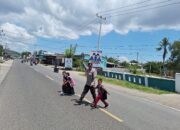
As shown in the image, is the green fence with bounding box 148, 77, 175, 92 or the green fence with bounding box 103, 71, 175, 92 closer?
the green fence with bounding box 148, 77, 175, 92

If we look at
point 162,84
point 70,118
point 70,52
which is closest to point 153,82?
point 162,84

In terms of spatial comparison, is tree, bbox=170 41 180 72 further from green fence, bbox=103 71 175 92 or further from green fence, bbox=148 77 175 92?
green fence, bbox=148 77 175 92

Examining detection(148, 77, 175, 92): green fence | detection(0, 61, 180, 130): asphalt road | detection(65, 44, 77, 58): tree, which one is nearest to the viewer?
detection(0, 61, 180, 130): asphalt road

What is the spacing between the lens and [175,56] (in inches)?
4077

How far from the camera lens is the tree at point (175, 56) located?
333 feet

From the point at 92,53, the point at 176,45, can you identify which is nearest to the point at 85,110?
the point at 92,53

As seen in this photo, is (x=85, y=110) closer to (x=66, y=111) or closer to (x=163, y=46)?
(x=66, y=111)

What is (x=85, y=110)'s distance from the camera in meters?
12.3

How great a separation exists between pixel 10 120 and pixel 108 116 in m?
3.29

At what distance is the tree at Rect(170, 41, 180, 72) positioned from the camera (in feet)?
333

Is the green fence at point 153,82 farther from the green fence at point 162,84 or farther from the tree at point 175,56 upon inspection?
the tree at point 175,56

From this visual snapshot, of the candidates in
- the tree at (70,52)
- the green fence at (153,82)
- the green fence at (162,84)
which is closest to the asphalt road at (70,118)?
the green fence at (162,84)

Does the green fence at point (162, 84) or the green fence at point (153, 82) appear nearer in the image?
the green fence at point (162, 84)

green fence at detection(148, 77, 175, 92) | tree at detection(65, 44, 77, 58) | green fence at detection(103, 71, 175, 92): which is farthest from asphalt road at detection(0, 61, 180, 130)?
tree at detection(65, 44, 77, 58)
